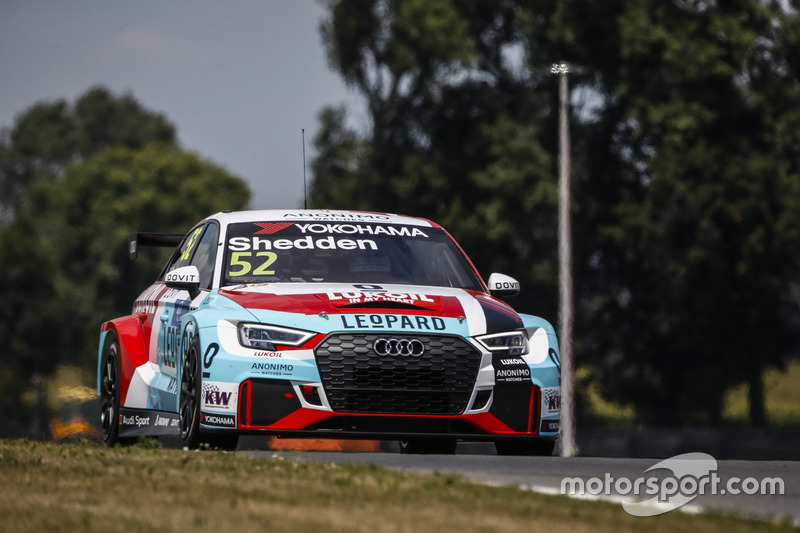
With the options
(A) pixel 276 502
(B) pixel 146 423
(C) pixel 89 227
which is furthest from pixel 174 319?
(C) pixel 89 227

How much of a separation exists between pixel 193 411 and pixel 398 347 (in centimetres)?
149

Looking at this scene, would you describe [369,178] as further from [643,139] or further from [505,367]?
[505,367]

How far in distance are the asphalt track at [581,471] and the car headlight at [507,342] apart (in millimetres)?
696

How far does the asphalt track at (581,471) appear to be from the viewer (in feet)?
24.1

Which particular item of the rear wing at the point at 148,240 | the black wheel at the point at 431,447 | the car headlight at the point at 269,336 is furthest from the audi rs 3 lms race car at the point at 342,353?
the rear wing at the point at 148,240

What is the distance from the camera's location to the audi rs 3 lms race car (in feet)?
32.7

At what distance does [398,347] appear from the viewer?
10.0 metres

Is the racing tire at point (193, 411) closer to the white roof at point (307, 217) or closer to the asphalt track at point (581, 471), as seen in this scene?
the asphalt track at point (581, 471)

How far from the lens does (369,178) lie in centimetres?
4819

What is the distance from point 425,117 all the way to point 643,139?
6585mm

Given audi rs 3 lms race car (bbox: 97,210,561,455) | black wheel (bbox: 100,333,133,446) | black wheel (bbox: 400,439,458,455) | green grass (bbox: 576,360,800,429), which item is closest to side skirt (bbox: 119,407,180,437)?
audi rs 3 lms race car (bbox: 97,210,561,455)

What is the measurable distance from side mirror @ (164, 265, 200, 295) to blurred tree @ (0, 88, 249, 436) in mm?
45579

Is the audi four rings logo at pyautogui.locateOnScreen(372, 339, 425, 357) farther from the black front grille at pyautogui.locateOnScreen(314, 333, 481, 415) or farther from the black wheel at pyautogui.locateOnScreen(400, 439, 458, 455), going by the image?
the black wheel at pyautogui.locateOnScreen(400, 439, 458, 455)

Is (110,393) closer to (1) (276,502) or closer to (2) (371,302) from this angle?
(2) (371,302)
